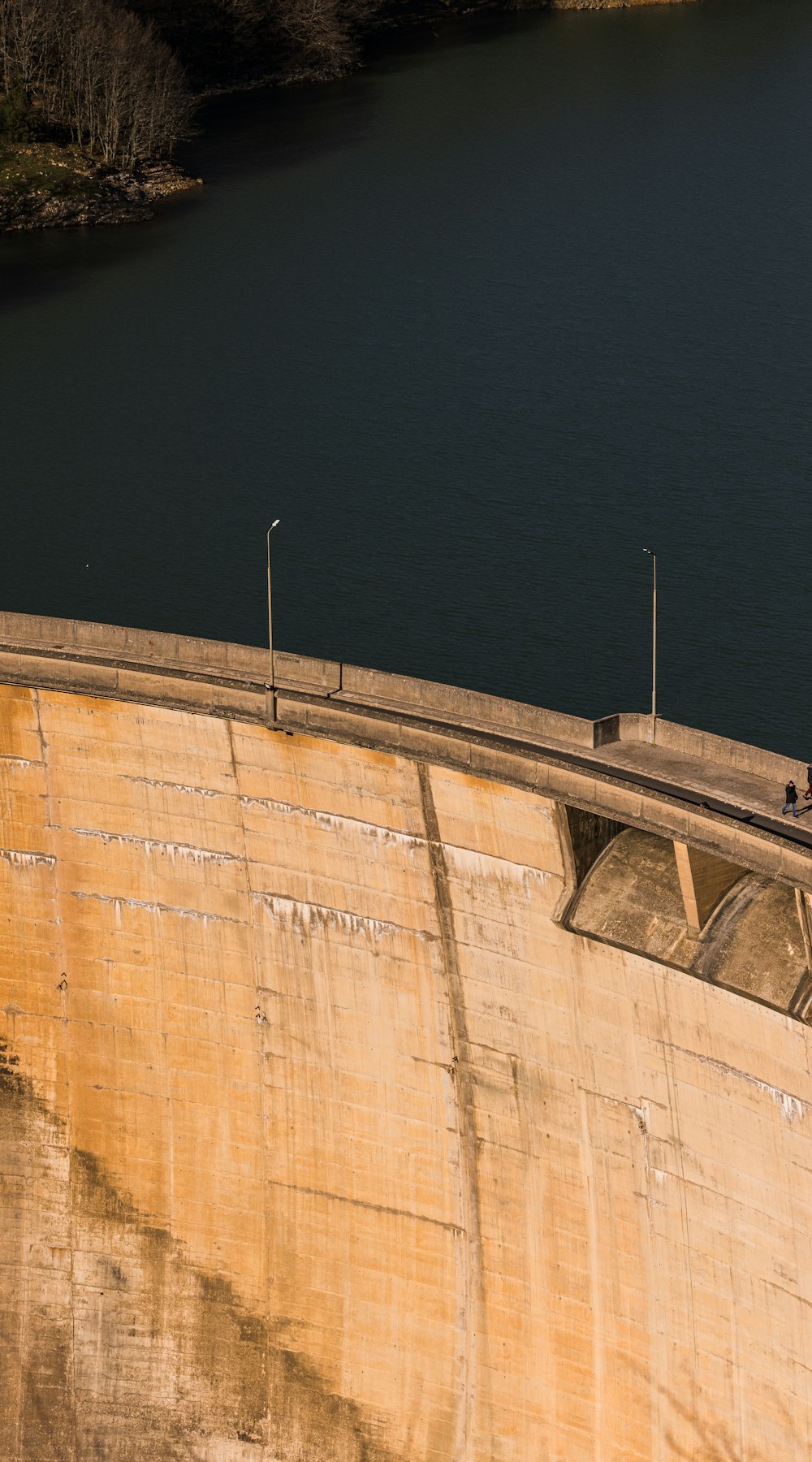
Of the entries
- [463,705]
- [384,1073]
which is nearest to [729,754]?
[463,705]

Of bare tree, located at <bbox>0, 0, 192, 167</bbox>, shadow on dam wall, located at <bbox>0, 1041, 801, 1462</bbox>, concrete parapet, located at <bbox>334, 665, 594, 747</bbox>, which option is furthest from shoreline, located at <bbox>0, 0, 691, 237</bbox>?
concrete parapet, located at <bbox>334, 665, 594, 747</bbox>

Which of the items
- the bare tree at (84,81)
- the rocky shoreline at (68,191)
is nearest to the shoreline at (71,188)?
the rocky shoreline at (68,191)

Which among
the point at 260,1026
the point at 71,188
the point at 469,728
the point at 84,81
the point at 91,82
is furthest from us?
the point at 84,81

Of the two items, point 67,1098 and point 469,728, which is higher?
point 469,728

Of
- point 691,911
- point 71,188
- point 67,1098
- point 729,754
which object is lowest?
point 67,1098

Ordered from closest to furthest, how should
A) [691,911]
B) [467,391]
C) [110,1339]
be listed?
[691,911]
[110,1339]
[467,391]

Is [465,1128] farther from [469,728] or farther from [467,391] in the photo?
[467,391]

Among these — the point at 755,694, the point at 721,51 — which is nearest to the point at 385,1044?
the point at 755,694

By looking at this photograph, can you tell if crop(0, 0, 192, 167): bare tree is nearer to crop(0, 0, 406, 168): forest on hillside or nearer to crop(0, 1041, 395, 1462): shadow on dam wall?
crop(0, 0, 406, 168): forest on hillside
